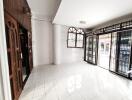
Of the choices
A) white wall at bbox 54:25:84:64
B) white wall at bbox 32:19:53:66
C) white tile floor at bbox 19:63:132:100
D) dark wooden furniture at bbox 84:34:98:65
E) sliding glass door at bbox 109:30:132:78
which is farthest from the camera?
white wall at bbox 54:25:84:64

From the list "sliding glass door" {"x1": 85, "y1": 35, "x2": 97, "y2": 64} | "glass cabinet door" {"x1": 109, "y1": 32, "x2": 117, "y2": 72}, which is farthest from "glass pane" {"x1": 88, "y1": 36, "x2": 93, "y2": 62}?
"glass cabinet door" {"x1": 109, "y1": 32, "x2": 117, "y2": 72}

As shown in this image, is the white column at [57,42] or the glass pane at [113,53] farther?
the white column at [57,42]

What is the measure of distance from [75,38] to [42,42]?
2.34 m

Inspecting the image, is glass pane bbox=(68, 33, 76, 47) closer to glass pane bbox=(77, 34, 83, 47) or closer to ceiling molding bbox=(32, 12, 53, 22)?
glass pane bbox=(77, 34, 83, 47)

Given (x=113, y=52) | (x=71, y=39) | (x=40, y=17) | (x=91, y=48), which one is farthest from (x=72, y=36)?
(x=113, y=52)

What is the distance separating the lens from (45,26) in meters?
5.50

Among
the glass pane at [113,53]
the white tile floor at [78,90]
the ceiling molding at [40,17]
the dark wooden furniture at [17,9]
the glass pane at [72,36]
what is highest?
the ceiling molding at [40,17]

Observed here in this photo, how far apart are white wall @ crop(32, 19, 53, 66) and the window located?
128 centimetres

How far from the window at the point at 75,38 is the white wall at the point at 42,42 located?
1283mm

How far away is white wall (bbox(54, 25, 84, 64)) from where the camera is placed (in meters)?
5.83

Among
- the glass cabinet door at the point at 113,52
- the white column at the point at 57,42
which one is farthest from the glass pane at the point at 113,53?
the white column at the point at 57,42

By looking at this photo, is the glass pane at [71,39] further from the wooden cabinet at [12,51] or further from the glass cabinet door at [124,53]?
the wooden cabinet at [12,51]

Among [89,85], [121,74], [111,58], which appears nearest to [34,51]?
Answer: [89,85]

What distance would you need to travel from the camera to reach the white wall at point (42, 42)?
5266 millimetres
